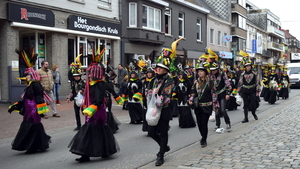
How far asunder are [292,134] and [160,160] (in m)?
4.13

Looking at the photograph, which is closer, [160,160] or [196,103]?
[160,160]

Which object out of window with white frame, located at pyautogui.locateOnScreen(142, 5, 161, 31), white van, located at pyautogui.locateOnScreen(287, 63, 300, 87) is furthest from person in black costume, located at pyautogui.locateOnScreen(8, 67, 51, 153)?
white van, located at pyautogui.locateOnScreen(287, 63, 300, 87)

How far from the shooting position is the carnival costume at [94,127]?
621 cm

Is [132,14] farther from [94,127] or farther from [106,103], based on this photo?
[94,127]

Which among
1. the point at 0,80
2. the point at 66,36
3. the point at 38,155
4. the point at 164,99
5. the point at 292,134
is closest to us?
the point at 164,99

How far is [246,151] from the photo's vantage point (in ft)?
22.6

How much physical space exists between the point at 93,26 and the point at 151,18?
240 inches

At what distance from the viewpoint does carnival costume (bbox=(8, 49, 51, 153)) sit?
7203 mm

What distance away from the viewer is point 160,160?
6129 mm

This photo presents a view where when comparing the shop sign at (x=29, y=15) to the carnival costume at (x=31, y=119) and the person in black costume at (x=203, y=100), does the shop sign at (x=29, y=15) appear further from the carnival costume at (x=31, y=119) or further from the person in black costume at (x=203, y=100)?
the person in black costume at (x=203, y=100)

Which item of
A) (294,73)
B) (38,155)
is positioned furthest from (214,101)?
(294,73)

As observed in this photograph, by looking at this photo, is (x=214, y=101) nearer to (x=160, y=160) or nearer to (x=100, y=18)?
(x=160, y=160)

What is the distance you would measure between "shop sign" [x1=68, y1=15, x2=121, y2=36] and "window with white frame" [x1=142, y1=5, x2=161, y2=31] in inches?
108

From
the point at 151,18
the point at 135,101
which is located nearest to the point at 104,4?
the point at 151,18
